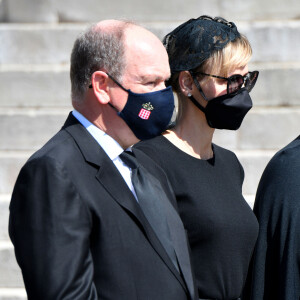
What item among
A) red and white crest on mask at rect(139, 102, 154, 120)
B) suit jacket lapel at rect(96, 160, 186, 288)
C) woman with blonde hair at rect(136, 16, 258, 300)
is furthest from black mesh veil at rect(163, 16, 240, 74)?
suit jacket lapel at rect(96, 160, 186, 288)

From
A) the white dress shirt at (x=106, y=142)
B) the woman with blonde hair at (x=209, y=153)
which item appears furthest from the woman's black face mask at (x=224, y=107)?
the white dress shirt at (x=106, y=142)

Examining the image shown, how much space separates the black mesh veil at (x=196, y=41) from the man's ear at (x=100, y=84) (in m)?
0.74

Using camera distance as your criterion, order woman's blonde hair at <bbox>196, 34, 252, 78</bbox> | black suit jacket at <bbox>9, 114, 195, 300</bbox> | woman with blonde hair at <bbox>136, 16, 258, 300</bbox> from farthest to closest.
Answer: woman's blonde hair at <bbox>196, 34, 252, 78</bbox>, woman with blonde hair at <bbox>136, 16, 258, 300</bbox>, black suit jacket at <bbox>9, 114, 195, 300</bbox>

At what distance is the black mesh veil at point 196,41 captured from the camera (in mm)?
2848

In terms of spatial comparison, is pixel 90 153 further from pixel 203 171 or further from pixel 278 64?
pixel 278 64

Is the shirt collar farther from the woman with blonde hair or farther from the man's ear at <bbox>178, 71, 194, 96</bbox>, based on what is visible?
the man's ear at <bbox>178, 71, 194, 96</bbox>

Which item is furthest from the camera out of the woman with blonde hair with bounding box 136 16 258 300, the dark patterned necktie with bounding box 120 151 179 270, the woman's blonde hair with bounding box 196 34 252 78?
the woman's blonde hair with bounding box 196 34 252 78

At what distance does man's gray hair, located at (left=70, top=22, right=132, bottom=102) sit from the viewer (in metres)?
2.23

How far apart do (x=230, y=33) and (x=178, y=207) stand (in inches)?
31.3

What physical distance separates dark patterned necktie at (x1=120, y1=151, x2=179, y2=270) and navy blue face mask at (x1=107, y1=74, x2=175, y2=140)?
0.10m

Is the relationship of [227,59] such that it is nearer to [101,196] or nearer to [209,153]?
[209,153]

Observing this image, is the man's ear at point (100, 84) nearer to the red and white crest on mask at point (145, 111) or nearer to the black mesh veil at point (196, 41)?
the red and white crest on mask at point (145, 111)

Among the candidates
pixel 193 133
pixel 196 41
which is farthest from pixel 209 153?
pixel 196 41

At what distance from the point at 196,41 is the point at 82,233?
1.23 metres
